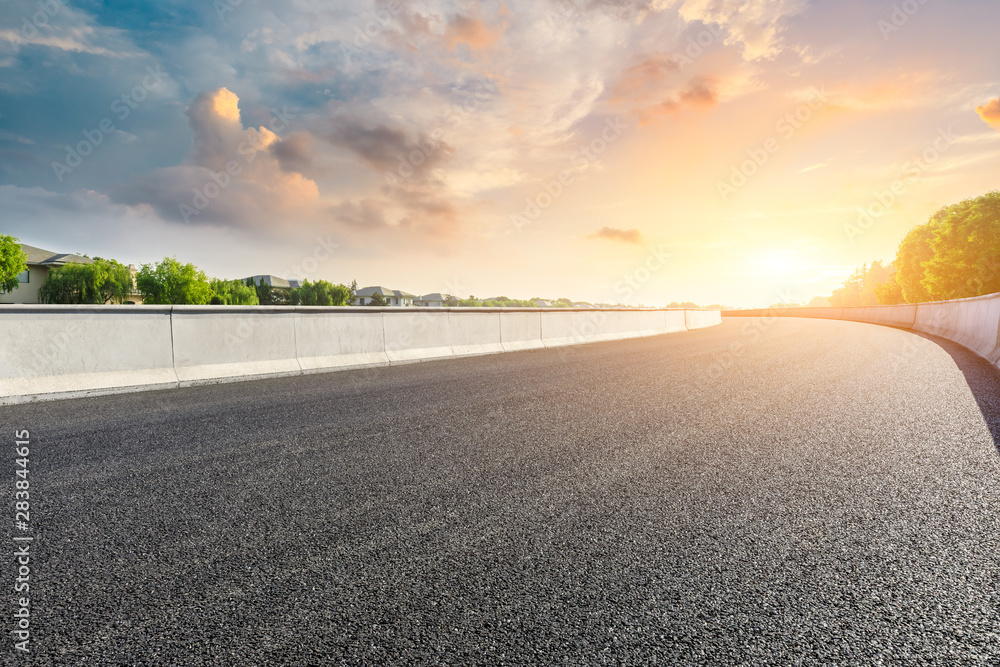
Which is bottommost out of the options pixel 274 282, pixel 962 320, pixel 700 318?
pixel 962 320

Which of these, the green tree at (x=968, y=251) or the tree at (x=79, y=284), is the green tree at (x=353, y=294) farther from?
the green tree at (x=968, y=251)

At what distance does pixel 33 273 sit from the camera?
76625 mm

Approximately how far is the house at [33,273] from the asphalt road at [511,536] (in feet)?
305

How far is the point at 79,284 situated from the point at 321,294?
2201 inches

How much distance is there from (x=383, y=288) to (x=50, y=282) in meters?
84.4

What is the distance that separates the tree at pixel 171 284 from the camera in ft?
331

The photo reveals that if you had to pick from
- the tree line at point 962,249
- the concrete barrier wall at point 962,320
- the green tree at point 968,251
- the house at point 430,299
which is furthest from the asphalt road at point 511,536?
the house at point 430,299

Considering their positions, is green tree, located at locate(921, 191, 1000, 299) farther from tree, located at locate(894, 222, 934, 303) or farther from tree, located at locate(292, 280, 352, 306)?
tree, located at locate(292, 280, 352, 306)

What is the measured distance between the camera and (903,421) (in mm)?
5484

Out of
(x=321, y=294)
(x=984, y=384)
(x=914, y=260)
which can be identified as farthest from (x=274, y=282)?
(x=984, y=384)

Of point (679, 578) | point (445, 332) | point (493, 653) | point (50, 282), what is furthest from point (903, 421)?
point (50, 282)

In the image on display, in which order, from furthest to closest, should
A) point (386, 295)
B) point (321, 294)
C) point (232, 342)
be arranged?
point (386, 295), point (321, 294), point (232, 342)

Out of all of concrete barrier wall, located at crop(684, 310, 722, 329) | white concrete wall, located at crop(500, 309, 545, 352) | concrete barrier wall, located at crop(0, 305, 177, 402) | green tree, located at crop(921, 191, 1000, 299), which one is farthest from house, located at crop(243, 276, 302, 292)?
concrete barrier wall, located at crop(0, 305, 177, 402)

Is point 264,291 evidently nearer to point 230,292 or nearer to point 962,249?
point 230,292
